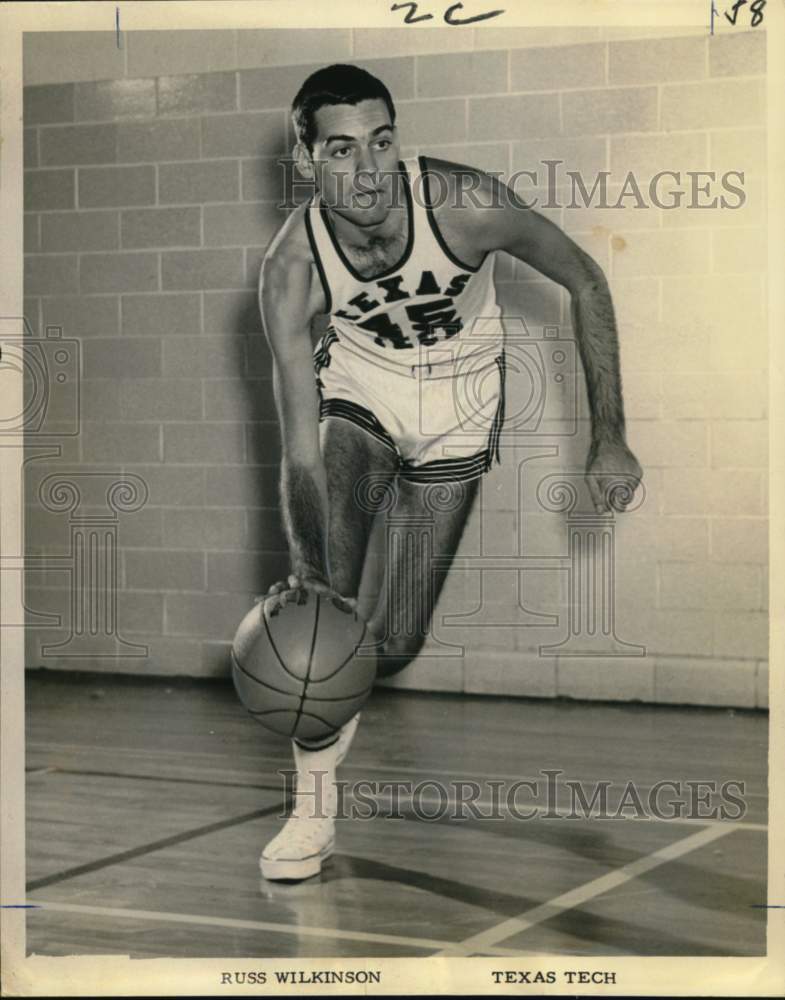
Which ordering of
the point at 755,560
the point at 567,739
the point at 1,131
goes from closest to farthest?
the point at 1,131
the point at 567,739
the point at 755,560

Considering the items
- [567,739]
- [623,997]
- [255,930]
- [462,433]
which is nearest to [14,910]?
→ [255,930]

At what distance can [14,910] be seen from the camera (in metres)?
2.61

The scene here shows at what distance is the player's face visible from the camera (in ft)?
9.81

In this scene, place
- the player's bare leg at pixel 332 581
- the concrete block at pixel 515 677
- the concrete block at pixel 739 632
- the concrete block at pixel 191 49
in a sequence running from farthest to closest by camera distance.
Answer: the concrete block at pixel 515 677 < the concrete block at pixel 739 632 < the concrete block at pixel 191 49 < the player's bare leg at pixel 332 581

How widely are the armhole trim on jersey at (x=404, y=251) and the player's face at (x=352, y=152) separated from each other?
0.14ft

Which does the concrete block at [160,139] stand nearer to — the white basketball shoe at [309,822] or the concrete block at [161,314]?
the concrete block at [161,314]

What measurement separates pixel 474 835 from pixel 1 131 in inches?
71.5

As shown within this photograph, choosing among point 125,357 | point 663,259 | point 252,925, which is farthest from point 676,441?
point 252,925

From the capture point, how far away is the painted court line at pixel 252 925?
8.88ft

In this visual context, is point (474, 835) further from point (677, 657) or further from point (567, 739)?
point (677, 657)

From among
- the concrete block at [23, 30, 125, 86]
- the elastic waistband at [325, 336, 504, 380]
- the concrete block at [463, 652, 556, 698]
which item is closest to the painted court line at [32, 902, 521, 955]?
the elastic waistband at [325, 336, 504, 380]

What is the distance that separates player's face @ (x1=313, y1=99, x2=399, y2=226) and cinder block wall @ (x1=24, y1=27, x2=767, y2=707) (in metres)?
1.08

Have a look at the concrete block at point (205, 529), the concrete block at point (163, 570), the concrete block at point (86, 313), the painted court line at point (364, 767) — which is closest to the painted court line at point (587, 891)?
the painted court line at point (364, 767)

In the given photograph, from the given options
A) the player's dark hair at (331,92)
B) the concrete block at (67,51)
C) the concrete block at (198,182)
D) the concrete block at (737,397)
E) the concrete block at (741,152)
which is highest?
the concrete block at (198,182)
